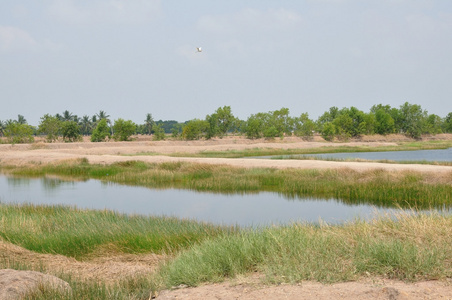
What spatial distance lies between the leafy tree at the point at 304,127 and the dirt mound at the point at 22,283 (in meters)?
108

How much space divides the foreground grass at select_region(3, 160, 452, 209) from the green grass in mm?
8127

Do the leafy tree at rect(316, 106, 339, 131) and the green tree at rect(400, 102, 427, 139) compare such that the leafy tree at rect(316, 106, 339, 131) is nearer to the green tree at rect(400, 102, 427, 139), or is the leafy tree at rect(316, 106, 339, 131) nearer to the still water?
the green tree at rect(400, 102, 427, 139)

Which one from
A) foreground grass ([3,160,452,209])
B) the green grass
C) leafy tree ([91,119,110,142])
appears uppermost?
leafy tree ([91,119,110,142])

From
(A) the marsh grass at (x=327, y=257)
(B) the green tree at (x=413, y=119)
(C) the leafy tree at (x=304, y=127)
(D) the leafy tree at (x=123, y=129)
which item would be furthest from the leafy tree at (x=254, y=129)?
(A) the marsh grass at (x=327, y=257)

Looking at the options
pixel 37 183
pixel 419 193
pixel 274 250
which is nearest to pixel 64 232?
pixel 274 250

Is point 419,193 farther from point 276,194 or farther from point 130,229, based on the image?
point 130,229

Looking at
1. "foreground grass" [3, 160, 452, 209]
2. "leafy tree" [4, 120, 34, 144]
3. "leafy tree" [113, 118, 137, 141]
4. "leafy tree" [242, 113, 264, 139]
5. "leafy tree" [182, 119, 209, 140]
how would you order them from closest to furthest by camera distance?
1. "foreground grass" [3, 160, 452, 209]
2. "leafy tree" [4, 120, 34, 144]
3. "leafy tree" [113, 118, 137, 141]
4. "leafy tree" [182, 119, 209, 140]
5. "leafy tree" [242, 113, 264, 139]

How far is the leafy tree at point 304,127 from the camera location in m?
112

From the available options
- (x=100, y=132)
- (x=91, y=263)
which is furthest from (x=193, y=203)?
(x=100, y=132)

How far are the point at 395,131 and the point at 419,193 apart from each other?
115 m

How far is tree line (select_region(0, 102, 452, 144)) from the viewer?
91.2 m

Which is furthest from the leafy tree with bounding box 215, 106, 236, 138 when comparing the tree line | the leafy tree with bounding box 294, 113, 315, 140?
the leafy tree with bounding box 294, 113, 315, 140

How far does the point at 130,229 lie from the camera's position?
37.4ft

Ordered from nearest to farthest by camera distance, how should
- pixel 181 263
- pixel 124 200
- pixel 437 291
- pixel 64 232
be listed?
pixel 437 291, pixel 181 263, pixel 64 232, pixel 124 200
